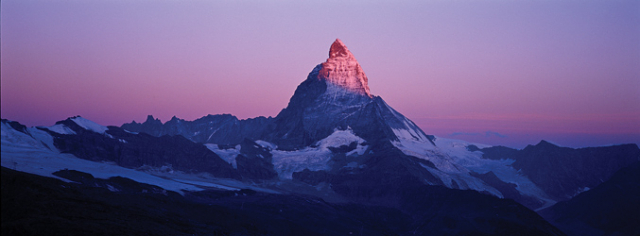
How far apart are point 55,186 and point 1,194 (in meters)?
65.5

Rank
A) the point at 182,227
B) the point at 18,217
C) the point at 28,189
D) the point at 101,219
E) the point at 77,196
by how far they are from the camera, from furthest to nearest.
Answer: the point at 182,227 < the point at 77,196 < the point at 101,219 < the point at 28,189 < the point at 18,217

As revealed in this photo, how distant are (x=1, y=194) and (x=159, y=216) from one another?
275 feet

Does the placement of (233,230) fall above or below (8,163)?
below

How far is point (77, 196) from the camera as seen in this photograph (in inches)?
6383

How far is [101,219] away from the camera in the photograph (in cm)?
14525

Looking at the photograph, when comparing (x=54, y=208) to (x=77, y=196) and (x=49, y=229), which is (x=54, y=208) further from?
(x=77, y=196)

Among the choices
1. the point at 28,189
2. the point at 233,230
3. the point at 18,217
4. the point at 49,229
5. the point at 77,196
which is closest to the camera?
the point at 18,217

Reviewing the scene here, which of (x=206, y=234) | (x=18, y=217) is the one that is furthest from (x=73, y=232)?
(x=206, y=234)

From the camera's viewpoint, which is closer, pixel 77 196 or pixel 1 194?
pixel 1 194

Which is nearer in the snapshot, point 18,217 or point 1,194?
point 1,194

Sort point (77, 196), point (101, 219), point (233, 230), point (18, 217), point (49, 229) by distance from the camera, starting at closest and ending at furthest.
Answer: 1. point (18, 217)
2. point (49, 229)
3. point (101, 219)
4. point (77, 196)
5. point (233, 230)

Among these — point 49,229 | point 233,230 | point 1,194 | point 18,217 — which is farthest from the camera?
point 233,230

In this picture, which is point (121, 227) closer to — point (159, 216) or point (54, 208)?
point (54, 208)

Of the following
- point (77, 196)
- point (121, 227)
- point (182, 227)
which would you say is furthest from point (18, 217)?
point (182, 227)
